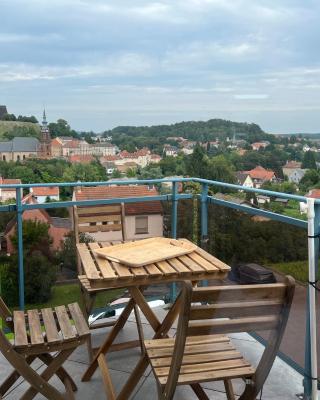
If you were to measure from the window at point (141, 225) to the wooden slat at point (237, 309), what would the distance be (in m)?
2.09

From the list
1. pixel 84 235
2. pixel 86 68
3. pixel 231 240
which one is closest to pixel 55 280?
pixel 84 235

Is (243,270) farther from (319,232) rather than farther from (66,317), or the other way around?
(66,317)

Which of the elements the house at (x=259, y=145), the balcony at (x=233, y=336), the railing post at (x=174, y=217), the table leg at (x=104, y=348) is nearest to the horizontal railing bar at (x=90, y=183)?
the balcony at (x=233, y=336)

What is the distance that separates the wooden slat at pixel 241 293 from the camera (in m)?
1.67

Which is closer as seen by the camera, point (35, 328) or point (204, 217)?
point (35, 328)

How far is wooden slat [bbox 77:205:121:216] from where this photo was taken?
3.61m

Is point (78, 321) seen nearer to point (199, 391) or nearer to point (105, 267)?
point (105, 267)

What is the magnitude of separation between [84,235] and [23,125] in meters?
72.2

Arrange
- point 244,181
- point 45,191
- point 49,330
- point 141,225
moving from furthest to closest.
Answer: point 244,181 < point 141,225 < point 45,191 < point 49,330

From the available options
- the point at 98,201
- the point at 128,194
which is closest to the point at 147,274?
the point at 98,201

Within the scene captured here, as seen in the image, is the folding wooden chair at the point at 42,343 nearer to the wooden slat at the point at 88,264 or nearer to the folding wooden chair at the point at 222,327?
the wooden slat at the point at 88,264

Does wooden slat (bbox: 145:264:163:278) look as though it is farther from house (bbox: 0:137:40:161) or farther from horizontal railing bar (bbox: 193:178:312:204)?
house (bbox: 0:137:40:161)

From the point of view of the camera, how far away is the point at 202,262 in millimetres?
2584

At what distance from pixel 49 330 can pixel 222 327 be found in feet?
3.28
